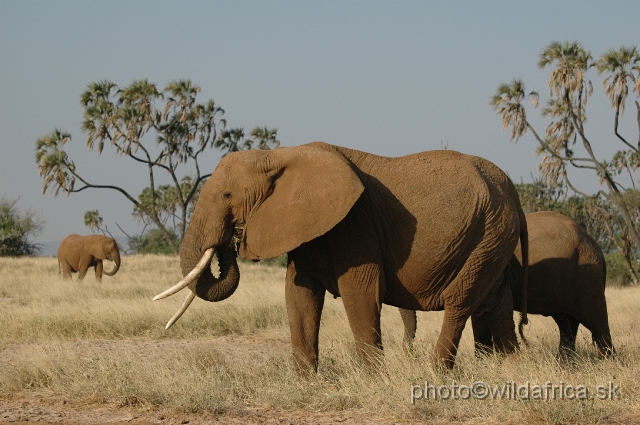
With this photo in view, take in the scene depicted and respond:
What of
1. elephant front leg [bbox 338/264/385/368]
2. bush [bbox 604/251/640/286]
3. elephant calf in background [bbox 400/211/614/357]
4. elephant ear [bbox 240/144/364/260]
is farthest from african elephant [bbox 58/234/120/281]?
elephant front leg [bbox 338/264/385/368]

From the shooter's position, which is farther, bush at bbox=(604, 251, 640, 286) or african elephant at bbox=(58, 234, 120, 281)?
bush at bbox=(604, 251, 640, 286)

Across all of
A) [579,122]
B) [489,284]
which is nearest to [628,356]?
[489,284]

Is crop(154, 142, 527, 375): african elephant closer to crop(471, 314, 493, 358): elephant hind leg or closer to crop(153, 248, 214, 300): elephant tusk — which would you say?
crop(153, 248, 214, 300): elephant tusk

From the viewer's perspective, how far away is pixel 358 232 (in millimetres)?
7609

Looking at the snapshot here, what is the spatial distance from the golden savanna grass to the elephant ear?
4.24 ft

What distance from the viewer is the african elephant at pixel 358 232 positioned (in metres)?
A: 7.50

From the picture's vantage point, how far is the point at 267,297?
15766 millimetres

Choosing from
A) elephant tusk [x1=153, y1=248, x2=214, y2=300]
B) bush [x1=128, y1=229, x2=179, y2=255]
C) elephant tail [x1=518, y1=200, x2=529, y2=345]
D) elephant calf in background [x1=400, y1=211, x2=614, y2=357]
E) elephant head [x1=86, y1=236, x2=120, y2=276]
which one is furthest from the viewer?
bush [x1=128, y1=229, x2=179, y2=255]

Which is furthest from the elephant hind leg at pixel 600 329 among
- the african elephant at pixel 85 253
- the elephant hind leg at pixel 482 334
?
the african elephant at pixel 85 253

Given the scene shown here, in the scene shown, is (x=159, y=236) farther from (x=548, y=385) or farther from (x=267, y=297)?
(x=548, y=385)

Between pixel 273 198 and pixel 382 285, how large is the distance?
1.29 metres

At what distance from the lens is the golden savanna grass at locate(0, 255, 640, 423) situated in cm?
663

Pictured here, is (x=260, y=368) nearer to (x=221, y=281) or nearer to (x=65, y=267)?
(x=221, y=281)

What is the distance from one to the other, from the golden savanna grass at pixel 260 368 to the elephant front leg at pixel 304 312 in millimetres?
187
